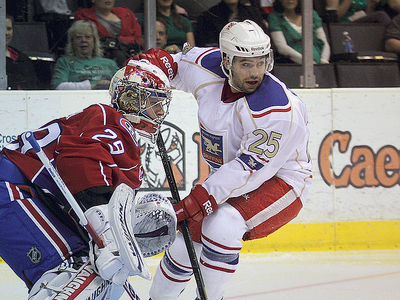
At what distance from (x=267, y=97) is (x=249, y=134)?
0.51 ft

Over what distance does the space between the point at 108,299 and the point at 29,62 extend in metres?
2.39

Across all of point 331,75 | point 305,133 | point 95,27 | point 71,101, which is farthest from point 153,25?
point 305,133

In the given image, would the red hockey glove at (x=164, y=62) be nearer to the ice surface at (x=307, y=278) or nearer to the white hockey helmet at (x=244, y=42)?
the white hockey helmet at (x=244, y=42)

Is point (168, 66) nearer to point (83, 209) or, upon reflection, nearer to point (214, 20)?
point (83, 209)

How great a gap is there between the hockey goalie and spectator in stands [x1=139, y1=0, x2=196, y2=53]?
7.32 ft

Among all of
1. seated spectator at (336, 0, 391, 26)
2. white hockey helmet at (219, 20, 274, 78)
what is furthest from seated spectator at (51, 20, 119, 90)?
seated spectator at (336, 0, 391, 26)

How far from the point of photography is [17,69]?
149 inches

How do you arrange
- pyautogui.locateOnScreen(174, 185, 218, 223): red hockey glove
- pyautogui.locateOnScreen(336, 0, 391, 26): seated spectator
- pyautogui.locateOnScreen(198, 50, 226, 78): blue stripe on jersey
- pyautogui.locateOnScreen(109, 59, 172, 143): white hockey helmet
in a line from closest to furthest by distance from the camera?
1. pyautogui.locateOnScreen(109, 59, 172, 143): white hockey helmet
2. pyautogui.locateOnScreen(174, 185, 218, 223): red hockey glove
3. pyautogui.locateOnScreen(198, 50, 226, 78): blue stripe on jersey
4. pyautogui.locateOnScreen(336, 0, 391, 26): seated spectator

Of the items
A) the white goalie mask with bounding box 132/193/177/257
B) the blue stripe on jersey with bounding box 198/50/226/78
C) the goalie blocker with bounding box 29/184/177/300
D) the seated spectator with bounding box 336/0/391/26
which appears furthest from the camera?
the seated spectator with bounding box 336/0/391/26

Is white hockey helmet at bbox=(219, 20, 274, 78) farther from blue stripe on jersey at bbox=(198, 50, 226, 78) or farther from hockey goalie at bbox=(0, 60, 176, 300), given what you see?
hockey goalie at bbox=(0, 60, 176, 300)

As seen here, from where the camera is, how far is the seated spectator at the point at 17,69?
3.74m

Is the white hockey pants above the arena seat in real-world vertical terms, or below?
below

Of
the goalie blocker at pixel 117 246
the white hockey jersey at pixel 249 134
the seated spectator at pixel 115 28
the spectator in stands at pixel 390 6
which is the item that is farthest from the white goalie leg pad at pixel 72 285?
the spectator in stands at pixel 390 6

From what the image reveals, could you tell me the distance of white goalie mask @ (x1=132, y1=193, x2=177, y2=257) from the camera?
1.80 m
